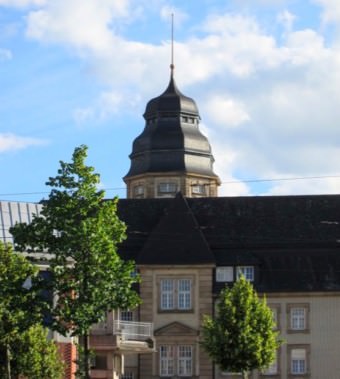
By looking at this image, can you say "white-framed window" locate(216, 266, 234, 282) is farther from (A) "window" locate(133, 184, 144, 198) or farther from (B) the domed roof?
(B) the domed roof

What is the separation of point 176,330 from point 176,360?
5.48ft

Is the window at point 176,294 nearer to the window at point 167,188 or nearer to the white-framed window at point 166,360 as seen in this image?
the white-framed window at point 166,360

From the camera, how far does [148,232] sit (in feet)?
275

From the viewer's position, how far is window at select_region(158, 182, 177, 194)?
106750mm

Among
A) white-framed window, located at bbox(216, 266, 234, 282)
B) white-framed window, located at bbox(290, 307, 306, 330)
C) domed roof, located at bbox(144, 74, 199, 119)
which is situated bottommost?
white-framed window, located at bbox(290, 307, 306, 330)

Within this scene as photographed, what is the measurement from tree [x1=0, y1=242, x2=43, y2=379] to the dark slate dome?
5307cm

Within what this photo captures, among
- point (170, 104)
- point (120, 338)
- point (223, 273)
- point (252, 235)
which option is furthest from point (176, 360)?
point (170, 104)

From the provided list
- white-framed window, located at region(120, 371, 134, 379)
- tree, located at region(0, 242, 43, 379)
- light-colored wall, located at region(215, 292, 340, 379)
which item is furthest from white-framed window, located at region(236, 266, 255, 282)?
tree, located at region(0, 242, 43, 379)

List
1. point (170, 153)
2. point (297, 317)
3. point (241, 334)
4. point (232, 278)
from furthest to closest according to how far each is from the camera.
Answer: point (170, 153), point (232, 278), point (297, 317), point (241, 334)

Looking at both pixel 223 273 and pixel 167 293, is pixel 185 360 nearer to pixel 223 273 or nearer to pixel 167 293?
pixel 167 293

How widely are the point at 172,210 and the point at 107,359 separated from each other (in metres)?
24.5

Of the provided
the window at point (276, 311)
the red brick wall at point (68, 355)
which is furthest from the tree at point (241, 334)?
the window at point (276, 311)

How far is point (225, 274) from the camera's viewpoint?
7988 centimetres

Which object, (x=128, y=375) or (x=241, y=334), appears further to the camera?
(x=128, y=375)
